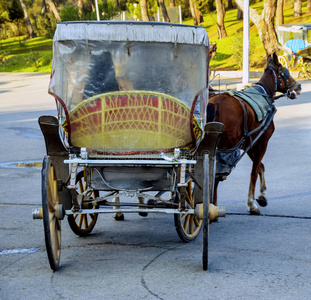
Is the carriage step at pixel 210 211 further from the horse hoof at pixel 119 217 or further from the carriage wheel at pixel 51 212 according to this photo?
the horse hoof at pixel 119 217

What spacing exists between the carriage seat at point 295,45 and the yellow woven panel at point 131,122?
28903mm

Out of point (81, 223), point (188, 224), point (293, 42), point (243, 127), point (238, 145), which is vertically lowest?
point (293, 42)

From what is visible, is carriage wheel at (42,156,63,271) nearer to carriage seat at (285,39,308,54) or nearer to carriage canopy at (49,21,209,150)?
carriage canopy at (49,21,209,150)

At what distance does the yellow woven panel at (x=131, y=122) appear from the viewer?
6441mm

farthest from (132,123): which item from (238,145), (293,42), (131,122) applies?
(293,42)

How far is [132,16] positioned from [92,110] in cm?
5674

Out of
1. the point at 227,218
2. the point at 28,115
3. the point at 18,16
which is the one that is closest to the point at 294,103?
the point at 28,115

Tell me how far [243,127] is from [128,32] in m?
2.32

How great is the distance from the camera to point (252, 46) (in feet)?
124

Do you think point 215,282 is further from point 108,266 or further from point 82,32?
point 82,32

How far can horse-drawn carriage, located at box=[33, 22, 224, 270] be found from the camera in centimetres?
627

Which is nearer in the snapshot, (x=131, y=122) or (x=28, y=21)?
(x=131, y=122)

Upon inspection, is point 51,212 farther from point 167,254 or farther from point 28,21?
point 28,21

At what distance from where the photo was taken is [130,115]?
652cm
